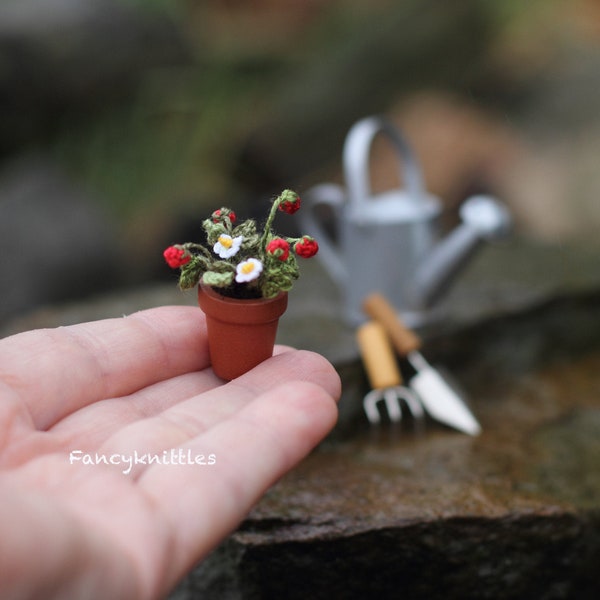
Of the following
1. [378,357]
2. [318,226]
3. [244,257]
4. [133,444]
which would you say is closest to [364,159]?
[318,226]

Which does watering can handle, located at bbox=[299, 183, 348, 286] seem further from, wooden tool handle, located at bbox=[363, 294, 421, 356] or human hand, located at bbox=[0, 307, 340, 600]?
human hand, located at bbox=[0, 307, 340, 600]

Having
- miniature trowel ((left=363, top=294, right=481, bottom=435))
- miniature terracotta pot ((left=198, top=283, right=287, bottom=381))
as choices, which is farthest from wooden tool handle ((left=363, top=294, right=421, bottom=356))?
miniature terracotta pot ((left=198, top=283, right=287, bottom=381))

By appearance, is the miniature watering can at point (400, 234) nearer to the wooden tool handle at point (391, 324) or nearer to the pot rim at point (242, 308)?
the wooden tool handle at point (391, 324)

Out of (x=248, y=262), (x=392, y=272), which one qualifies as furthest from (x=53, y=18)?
(x=248, y=262)

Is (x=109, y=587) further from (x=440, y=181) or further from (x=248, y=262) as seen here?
(x=440, y=181)

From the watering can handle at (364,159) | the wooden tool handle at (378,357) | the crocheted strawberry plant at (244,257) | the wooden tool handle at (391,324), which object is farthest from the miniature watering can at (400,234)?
the crocheted strawberry plant at (244,257)
